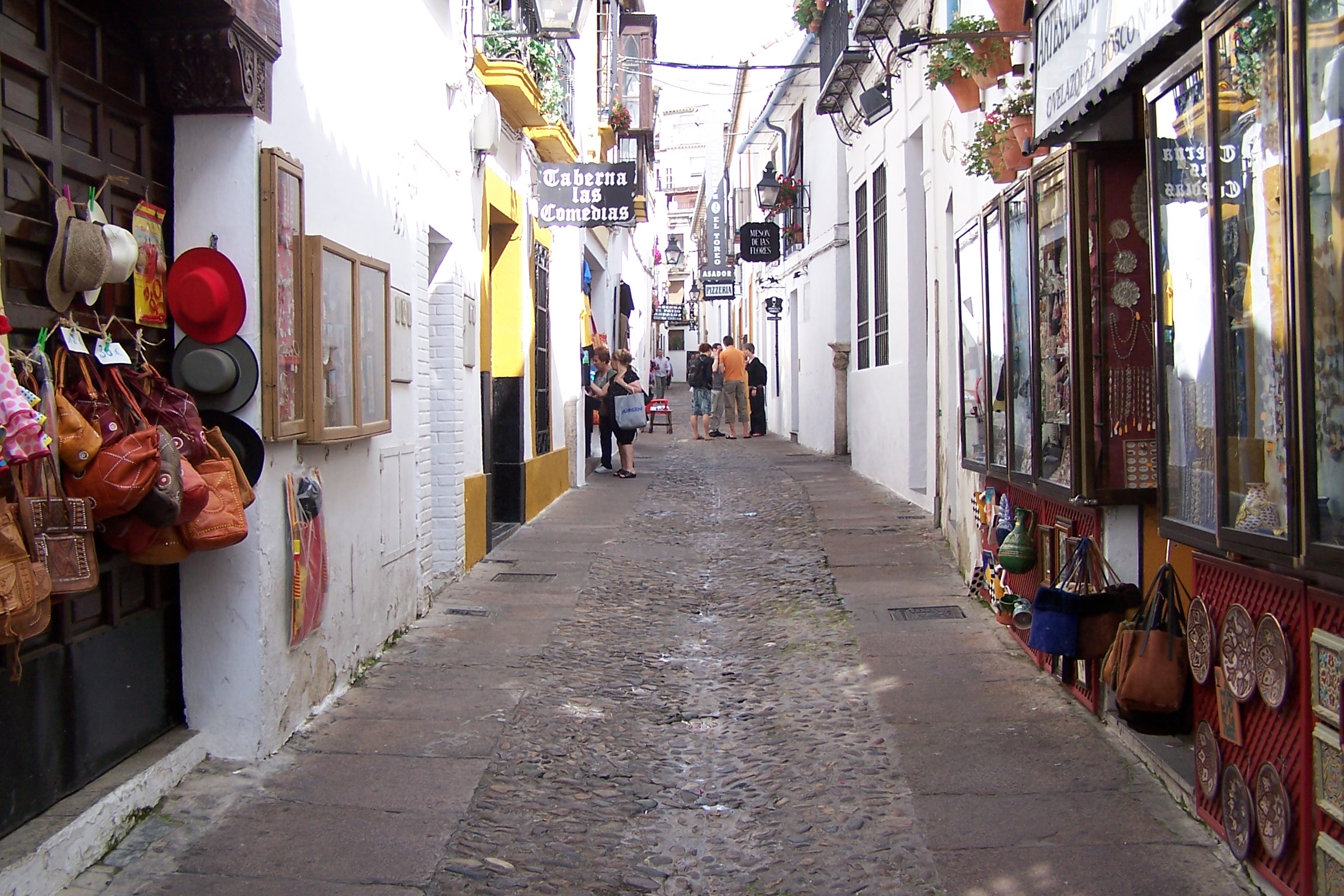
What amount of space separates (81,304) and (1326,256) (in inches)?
141

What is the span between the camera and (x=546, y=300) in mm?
12305

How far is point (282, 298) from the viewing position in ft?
15.6

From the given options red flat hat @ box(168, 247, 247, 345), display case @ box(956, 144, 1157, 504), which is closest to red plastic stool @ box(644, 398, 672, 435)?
display case @ box(956, 144, 1157, 504)

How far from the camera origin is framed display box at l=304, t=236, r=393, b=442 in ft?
16.6

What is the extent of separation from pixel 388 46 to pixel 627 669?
11.4 feet

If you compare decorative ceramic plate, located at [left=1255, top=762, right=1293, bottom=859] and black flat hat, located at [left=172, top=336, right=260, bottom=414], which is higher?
black flat hat, located at [left=172, top=336, right=260, bottom=414]

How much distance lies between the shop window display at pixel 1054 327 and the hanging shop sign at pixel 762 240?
15.0 meters

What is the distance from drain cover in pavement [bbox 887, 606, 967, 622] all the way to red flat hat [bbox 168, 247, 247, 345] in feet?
13.5

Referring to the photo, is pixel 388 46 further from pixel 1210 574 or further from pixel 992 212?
pixel 1210 574

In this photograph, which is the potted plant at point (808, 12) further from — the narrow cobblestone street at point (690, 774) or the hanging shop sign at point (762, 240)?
the narrow cobblestone street at point (690, 774)

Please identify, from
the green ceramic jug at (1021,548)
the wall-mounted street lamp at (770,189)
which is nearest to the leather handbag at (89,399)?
the green ceramic jug at (1021,548)

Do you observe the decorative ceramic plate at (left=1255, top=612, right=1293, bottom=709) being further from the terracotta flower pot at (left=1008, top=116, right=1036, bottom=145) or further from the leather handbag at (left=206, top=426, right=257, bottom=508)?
the leather handbag at (left=206, top=426, right=257, bottom=508)

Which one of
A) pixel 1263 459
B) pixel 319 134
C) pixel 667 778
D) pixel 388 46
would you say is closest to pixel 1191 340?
pixel 1263 459

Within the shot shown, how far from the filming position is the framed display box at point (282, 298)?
4625 millimetres
